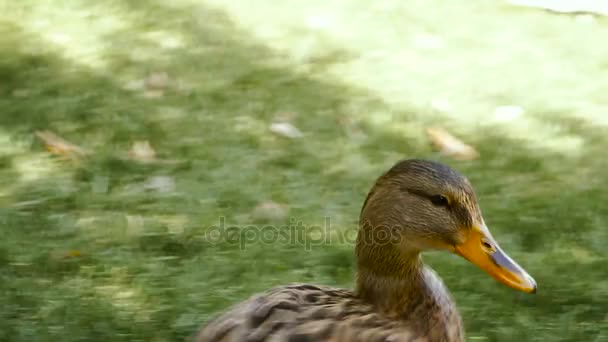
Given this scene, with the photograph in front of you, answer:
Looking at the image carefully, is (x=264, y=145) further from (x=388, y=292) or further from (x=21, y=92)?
(x=388, y=292)

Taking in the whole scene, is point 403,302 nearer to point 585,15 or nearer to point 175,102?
point 175,102

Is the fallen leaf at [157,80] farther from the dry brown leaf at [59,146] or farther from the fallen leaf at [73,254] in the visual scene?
the fallen leaf at [73,254]

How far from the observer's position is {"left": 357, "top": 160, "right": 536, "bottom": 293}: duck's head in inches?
82.8

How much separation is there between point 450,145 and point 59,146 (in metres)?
1.63

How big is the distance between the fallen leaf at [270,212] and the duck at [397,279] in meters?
0.99

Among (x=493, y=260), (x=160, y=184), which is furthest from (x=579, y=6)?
(x=493, y=260)

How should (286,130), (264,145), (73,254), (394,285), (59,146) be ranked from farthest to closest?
1. (286,130)
2. (264,145)
3. (59,146)
4. (73,254)
5. (394,285)

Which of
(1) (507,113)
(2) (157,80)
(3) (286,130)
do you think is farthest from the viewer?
(2) (157,80)

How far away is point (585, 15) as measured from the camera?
5.30m

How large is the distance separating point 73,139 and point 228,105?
75 centimetres

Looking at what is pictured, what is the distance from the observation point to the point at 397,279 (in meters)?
2.19

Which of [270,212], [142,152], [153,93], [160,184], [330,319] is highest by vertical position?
[153,93]

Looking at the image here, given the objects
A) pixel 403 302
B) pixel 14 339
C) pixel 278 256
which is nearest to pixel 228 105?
pixel 278 256

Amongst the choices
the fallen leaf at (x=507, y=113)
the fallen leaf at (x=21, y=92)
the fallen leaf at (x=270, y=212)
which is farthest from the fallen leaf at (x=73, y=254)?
the fallen leaf at (x=507, y=113)
